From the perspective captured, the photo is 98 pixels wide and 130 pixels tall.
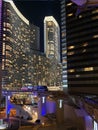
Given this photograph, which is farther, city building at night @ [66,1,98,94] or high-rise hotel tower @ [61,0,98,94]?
city building at night @ [66,1,98,94]

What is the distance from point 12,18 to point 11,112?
10255 centimetres

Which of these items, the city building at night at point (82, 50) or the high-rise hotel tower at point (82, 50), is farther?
the city building at night at point (82, 50)

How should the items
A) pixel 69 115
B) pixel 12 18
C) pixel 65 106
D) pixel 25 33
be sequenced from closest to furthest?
pixel 69 115 → pixel 65 106 → pixel 12 18 → pixel 25 33

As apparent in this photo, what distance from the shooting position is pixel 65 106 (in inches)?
1537

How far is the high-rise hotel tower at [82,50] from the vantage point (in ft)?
266

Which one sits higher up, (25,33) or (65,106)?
(25,33)

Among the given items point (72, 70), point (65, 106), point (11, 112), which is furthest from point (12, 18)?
point (65, 106)

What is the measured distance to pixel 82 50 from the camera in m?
84.6

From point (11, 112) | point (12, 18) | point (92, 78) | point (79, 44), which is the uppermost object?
point (12, 18)

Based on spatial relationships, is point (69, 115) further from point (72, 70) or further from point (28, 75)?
point (28, 75)

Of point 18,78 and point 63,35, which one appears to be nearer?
point 63,35

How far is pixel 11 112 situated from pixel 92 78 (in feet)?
99.0

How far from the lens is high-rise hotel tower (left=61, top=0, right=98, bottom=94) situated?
81125mm

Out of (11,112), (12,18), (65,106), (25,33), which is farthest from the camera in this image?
(25,33)
